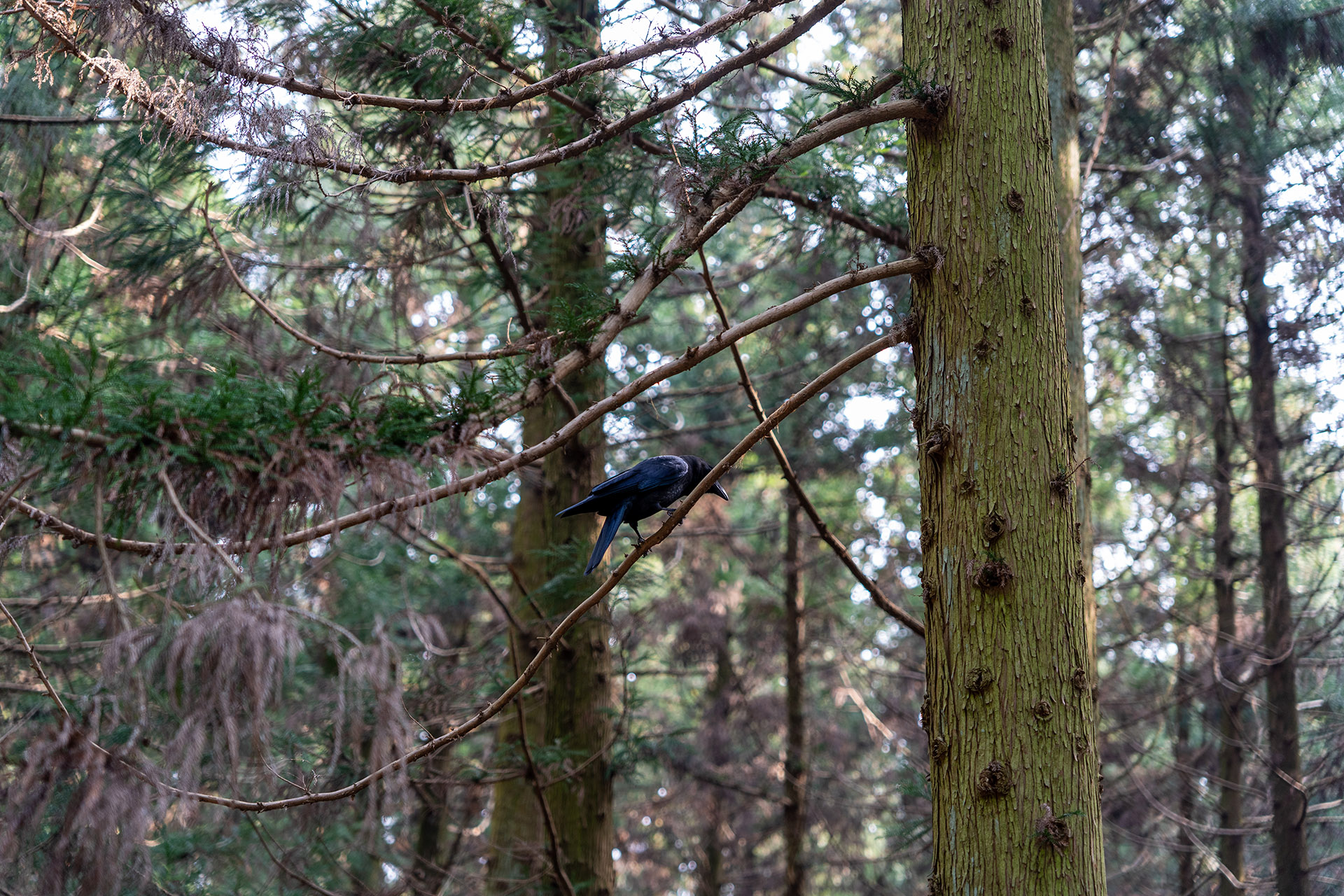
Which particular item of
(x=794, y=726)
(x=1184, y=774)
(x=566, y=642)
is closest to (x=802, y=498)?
(x=566, y=642)

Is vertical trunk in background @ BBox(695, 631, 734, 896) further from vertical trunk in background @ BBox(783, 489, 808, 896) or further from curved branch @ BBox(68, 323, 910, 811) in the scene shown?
curved branch @ BBox(68, 323, 910, 811)

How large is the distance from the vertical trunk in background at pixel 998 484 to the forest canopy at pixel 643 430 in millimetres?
16

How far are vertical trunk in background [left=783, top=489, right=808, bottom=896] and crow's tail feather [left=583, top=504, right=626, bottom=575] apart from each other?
494 cm

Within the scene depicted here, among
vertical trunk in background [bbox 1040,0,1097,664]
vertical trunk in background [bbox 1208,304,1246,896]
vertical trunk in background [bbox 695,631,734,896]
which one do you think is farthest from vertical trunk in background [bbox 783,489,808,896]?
vertical trunk in background [bbox 1040,0,1097,664]

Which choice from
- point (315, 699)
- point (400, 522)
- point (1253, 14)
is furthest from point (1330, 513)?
point (315, 699)

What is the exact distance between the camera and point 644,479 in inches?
190

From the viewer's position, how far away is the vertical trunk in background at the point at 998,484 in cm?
266

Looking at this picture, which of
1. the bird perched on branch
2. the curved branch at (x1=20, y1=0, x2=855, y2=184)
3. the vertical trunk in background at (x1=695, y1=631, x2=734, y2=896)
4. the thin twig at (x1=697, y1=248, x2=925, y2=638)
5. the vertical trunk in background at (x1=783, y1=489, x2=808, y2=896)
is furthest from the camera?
the vertical trunk in background at (x1=695, y1=631, x2=734, y2=896)

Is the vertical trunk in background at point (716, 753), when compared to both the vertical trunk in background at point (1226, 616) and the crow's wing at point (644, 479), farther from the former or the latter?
the crow's wing at point (644, 479)

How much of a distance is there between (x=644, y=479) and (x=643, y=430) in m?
5.52

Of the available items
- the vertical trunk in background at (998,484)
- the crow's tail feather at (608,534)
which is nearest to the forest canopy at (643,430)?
the vertical trunk in background at (998,484)

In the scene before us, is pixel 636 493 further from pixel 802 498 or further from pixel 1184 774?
pixel 1184 774

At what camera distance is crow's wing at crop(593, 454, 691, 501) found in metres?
4.68

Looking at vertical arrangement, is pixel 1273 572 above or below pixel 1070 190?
below
